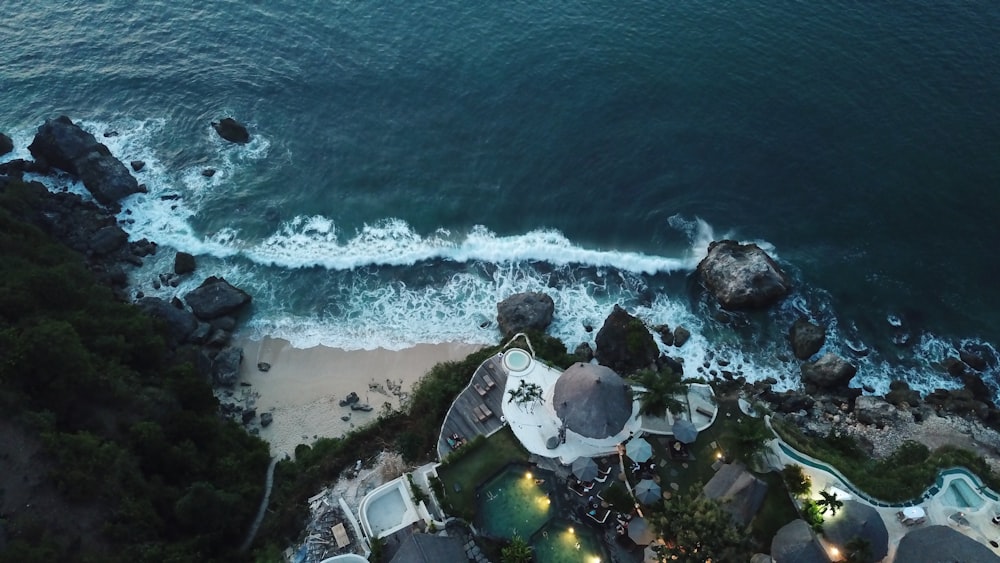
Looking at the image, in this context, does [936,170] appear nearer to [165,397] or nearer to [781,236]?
[781,236]

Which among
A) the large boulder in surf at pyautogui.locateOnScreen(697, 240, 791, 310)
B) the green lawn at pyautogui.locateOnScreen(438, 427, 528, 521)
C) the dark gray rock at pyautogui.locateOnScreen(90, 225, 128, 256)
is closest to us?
the green lawn at pyautogui.locateOnScreen(438, 427, 528, 521)

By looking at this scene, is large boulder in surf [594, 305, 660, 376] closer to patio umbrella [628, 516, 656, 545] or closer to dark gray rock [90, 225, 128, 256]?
patio umbrella [628, 516, 656, 545]

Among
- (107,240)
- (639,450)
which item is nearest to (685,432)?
(639,450)

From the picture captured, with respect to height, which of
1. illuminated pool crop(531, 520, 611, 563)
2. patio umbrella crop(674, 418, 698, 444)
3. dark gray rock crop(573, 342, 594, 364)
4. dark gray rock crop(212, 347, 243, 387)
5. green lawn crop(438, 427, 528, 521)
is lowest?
dark gray rock crop(212, 347, 243, 387)

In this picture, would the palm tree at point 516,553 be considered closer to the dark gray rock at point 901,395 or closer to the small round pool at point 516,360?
the small round pool at point 516,360

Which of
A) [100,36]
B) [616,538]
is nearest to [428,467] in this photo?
[616,538]

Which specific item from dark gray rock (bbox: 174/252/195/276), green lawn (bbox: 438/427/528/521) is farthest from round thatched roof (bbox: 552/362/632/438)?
dark gray rock (bbox: 174/252/195/276)

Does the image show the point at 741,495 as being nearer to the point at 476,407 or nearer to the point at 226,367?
the point at 476,407
